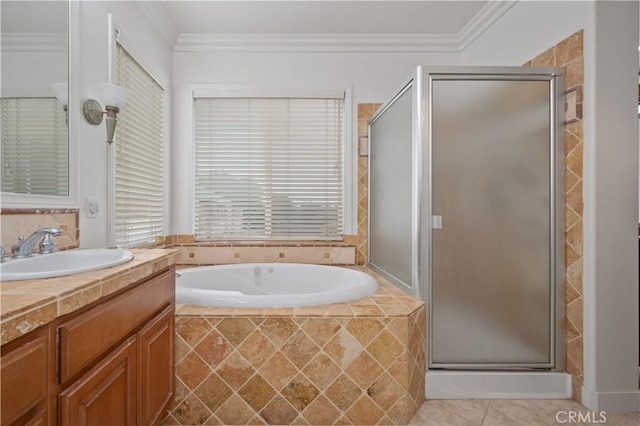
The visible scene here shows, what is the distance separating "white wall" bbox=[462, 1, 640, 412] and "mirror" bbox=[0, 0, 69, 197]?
102 inches

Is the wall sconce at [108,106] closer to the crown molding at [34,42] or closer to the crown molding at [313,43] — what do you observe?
the crown molding at [34,42]

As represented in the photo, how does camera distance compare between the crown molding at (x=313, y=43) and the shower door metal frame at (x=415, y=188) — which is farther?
the crown molding at (x=313, y=43)

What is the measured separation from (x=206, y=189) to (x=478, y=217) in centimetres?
216

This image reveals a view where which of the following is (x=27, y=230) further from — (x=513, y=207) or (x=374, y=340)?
(x=513, y=207)

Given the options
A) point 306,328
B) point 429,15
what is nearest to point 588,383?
point 306,328

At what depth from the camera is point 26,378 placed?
0.64 m

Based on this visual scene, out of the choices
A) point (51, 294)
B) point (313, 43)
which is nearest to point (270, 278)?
point (51, 294)

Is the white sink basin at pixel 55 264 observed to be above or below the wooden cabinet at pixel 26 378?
above

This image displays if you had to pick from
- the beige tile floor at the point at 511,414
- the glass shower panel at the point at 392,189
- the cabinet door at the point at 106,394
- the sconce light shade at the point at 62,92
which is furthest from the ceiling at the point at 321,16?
the beige tile floor at the point at 511,414

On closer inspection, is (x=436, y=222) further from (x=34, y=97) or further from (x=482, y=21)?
(x=34, y=97)

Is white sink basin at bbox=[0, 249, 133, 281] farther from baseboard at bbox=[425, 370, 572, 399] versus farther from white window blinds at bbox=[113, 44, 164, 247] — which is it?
baseboard at bbox=[425, 370, 572, 399]

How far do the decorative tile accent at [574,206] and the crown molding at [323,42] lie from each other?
3.63 feet

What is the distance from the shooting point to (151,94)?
2.38m

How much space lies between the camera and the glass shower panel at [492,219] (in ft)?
5.98
